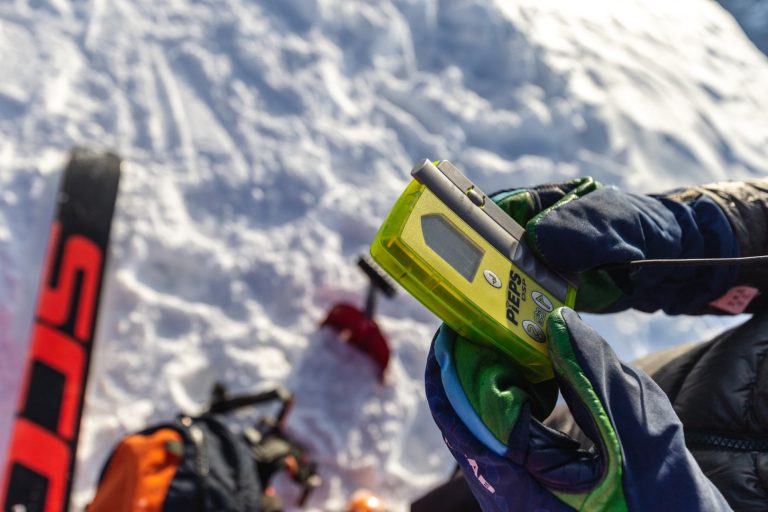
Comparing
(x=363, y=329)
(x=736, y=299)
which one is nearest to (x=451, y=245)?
(x=736, y=299)

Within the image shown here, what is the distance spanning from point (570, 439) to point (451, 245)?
266 mm

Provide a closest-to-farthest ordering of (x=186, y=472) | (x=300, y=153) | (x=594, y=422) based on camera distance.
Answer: (x=594, y=422) → (x=186, y=472) → (x=300, y=153)

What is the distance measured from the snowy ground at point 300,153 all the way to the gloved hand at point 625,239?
1.22 metres

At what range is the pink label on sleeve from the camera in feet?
3.49

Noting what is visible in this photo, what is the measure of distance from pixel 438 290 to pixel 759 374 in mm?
504

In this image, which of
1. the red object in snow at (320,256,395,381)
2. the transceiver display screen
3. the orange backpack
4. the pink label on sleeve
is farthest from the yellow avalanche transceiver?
the red object in snow at (320,256,395,381)

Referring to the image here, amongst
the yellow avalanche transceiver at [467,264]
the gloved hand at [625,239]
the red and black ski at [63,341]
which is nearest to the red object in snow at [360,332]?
the red and black ski at [63,341]

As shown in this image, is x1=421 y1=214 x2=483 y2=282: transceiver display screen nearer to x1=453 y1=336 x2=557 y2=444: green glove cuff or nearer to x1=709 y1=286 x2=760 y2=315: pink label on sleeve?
x1=453 y1=336 x2=557 y2=444: green glove cuff

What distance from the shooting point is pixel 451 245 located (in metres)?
0.85

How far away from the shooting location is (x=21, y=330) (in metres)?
1.95

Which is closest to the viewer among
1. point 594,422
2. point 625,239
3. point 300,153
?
point 594,422

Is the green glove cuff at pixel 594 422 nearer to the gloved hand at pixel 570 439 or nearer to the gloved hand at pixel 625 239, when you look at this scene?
the gloved hand at pixel 570 439

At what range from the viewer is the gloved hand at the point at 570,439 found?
2.34 ft

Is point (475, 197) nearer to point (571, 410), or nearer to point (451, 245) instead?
point (451, 245)
